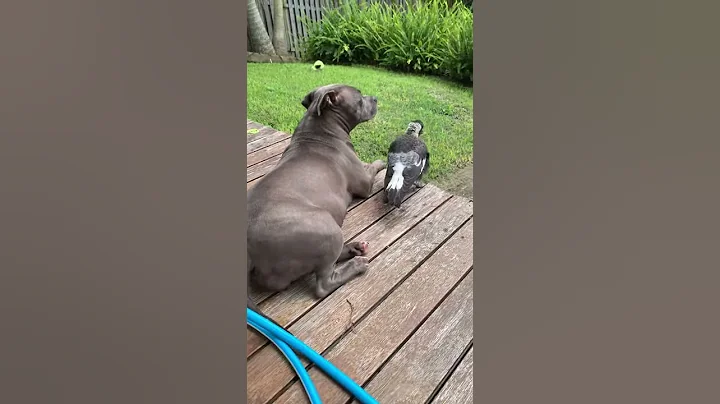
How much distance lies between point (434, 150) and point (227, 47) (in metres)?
2.95

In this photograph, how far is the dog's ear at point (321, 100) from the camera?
2926 mm

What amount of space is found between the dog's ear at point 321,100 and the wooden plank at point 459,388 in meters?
1.49

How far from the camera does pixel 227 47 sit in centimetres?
87

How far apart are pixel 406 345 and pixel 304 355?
0.31 meters

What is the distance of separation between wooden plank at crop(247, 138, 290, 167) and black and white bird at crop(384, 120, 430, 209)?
66 centimetres

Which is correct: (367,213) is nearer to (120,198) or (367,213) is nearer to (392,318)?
(392,318)

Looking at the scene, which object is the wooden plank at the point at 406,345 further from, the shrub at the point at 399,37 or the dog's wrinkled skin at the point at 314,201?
the shrub at the point at 399,37

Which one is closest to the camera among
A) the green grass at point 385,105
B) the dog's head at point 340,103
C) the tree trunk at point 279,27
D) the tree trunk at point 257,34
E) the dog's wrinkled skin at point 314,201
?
the dog's wrinkled skin at point 314,201

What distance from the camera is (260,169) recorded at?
310 cm

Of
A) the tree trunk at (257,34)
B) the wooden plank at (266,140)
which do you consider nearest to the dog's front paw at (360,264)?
the wooden plank at (266,140)

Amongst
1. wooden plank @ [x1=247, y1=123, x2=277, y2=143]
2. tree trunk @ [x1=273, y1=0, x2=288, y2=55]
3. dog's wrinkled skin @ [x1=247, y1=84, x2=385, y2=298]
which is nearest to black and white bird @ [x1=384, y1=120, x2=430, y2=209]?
dog's wrinkled skin @ [x1=247, y1=84, x2=385, y2=298]

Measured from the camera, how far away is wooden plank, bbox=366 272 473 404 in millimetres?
1709

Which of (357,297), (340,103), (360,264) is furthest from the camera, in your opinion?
(340,103)

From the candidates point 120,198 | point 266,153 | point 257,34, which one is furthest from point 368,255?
point 257,34
